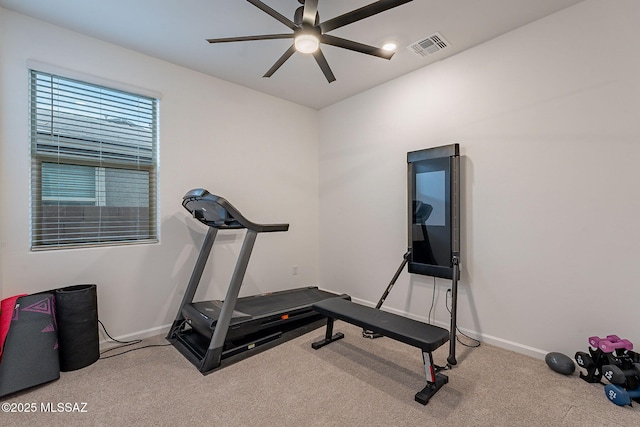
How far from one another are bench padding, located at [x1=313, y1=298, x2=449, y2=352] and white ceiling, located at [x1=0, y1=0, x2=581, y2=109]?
240cm

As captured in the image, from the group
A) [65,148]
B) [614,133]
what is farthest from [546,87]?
[65,148]

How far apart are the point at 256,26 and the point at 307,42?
2.66 feet

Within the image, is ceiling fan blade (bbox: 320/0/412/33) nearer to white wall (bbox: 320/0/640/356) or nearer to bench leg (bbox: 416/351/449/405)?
white wall (bbox: 320/0/640/356)

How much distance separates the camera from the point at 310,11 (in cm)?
169

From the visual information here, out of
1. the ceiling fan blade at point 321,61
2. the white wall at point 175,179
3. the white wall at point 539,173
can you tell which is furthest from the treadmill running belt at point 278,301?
the ceiling fan blade at point 321,61

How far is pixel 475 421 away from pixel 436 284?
1.47 m

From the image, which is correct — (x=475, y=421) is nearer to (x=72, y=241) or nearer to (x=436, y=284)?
(x=436, y=284)

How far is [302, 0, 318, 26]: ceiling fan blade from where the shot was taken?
166cm

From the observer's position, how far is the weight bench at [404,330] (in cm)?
185

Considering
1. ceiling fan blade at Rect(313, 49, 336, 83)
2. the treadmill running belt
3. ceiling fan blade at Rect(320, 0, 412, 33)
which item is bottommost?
the treadmill running belt

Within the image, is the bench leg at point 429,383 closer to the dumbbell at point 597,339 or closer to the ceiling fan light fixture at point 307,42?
the dumbbell at point 597,339

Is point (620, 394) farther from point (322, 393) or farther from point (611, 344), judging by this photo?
point (322, 393)

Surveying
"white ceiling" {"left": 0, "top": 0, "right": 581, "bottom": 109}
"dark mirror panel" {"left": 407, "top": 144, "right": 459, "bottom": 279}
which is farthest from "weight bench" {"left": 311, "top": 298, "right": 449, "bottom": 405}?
"white ceiling" {"left": 0, "top": 0, "right": 581, "bottom": 109}

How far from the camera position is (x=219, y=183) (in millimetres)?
3320
